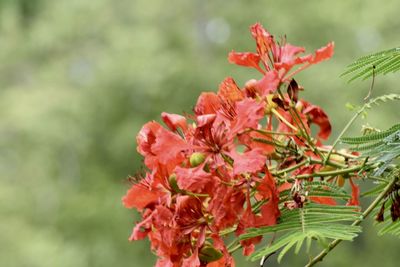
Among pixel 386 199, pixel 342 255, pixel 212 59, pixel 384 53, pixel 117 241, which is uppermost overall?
pixel 212 59

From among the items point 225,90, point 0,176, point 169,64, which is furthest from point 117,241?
point 225,90

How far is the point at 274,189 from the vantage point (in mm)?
965

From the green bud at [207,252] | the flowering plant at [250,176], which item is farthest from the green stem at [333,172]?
the green bud at [207,252]

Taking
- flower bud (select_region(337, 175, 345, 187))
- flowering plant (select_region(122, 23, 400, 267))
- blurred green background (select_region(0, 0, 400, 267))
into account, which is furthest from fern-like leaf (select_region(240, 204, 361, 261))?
blurred green background (select_region(0, 0, 400, 267))

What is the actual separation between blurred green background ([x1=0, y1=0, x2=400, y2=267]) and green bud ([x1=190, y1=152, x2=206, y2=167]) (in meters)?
8.40

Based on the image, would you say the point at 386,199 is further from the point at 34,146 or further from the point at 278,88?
the point at 34,146

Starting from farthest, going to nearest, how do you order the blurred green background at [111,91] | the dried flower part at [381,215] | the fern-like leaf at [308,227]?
the blurred green background at [111,91] → the dried flower part at [381,215] → the fern-like leaf at [308,227]

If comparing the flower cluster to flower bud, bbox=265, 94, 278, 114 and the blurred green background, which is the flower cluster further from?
the blurred green background

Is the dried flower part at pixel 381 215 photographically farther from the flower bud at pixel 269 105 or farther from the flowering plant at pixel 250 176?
the flower bud at pixel 269 105

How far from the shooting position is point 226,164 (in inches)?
39.5

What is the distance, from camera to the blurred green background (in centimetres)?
1071

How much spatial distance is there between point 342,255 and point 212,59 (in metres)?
3.56

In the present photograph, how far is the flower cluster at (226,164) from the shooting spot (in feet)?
3.18

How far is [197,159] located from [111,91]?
1028cm
